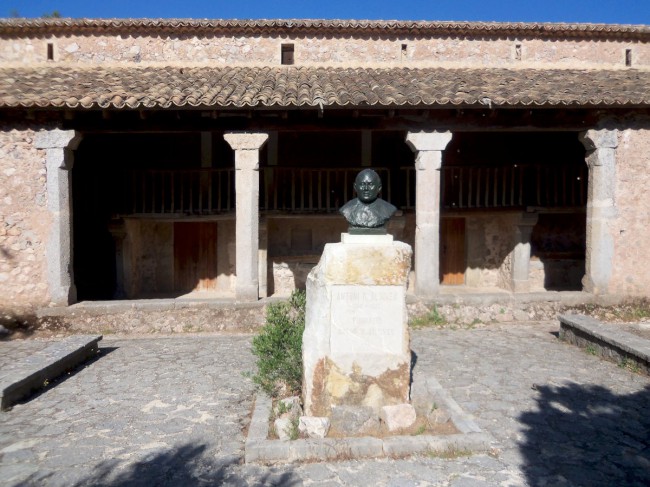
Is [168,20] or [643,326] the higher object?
[168,20]

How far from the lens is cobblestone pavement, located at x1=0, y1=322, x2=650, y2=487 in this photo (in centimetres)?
366

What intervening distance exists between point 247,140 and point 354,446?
6205 millimetres

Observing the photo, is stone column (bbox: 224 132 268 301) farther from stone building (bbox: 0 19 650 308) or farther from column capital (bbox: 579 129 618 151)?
column capital (bbox: 579 129 618 151)

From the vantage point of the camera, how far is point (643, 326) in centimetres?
857

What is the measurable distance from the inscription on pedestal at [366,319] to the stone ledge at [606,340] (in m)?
3.93

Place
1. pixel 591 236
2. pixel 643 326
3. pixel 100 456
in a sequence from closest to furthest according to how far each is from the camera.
A: pixel 100 456 → pixel 643 326 → pixel 591 236

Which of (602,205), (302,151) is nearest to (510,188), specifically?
(602,205)

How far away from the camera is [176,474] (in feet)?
12.2

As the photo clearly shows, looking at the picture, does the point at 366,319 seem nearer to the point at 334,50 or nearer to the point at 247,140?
the point at 247,140

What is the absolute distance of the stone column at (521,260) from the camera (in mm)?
11789

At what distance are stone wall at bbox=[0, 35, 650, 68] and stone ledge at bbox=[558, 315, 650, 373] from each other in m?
6.93

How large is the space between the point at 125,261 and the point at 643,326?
11.0 meters

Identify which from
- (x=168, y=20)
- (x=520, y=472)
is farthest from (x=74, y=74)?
(x=520, y=472)

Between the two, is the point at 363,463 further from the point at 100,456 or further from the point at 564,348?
the point at 564,348
